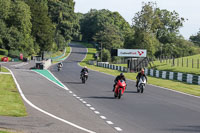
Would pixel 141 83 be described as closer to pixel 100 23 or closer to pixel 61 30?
pixel 61 30

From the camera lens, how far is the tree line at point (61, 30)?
344 ft

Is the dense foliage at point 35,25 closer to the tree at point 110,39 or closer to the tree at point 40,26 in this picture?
the tree at point 40,26

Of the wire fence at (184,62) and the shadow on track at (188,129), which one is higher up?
the wire fence at (184,62)

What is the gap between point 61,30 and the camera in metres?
139

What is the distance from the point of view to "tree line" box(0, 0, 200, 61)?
10478cm

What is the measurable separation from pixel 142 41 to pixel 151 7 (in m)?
12.1

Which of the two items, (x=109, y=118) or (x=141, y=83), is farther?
(x=141, y=83)

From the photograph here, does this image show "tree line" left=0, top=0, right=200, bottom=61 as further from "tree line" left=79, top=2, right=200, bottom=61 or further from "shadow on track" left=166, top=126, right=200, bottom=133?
"shadow on track" left=166, top=126, right=200, bottom=133

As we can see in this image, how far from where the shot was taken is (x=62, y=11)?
138 metres

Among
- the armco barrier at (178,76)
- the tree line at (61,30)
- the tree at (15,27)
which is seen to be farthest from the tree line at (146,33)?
the armco barrier at (178,76)

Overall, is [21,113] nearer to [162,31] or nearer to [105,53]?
[105,53]

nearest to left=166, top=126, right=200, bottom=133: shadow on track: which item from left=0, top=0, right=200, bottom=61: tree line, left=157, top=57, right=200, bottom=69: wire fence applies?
left=157, top=57, right=200, bottom=69: wire fence

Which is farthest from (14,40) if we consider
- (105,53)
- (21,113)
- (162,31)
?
(21,113)

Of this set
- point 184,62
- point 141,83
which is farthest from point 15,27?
point 141,83
